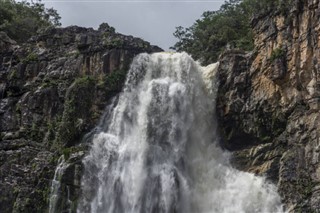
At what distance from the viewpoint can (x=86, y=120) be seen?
32562 millimetres

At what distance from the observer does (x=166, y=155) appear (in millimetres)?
29922

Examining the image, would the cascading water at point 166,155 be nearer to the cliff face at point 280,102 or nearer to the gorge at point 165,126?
the gorge at point 165,126

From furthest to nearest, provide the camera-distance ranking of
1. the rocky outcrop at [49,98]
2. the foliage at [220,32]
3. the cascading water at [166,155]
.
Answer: the foliage at [220,32] < the rocky outcrop at [49,98] < the cascading water at [166,155]

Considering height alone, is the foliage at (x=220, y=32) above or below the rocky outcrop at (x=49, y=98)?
above

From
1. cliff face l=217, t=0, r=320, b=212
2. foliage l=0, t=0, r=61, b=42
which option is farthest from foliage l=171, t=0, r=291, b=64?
foliage l=0, t=0, r=61, b=42

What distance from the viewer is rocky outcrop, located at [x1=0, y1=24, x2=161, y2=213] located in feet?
96.8

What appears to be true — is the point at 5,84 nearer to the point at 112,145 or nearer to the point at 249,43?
the point at 112,145

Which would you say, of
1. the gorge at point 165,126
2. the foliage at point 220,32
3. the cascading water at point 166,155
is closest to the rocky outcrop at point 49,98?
the gorge at point 165,126

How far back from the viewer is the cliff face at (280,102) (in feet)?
91.2

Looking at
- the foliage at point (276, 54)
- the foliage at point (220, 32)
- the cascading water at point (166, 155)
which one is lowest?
the cascading water at point (166, 155)

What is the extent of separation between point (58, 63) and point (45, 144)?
6.47 meters

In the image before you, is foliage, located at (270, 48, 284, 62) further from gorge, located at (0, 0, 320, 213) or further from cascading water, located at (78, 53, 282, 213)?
cascading water, located at (78, 53, 282, 213)

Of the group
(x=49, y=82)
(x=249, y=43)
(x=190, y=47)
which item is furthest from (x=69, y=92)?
(x=190, y=47)

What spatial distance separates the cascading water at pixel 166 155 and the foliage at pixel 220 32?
22.9 ft
